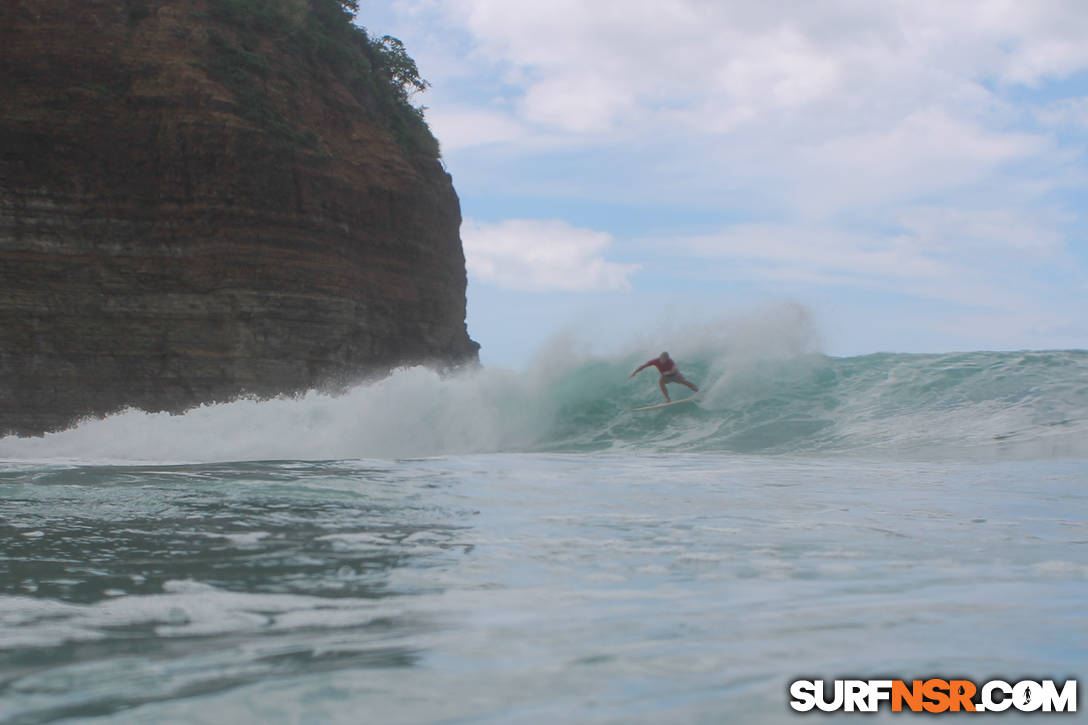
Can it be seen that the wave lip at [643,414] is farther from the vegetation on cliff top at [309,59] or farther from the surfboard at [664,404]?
the vegetation on cliff top at [309,59]

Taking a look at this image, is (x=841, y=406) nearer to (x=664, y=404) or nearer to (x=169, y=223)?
(x=664, y=404)

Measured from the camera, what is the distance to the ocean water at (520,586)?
242 centimetres

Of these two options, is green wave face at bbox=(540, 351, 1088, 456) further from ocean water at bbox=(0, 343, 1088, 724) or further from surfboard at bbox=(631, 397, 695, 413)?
ocean water at bbox=(0, 343, 1088, 724)

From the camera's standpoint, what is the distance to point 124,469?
9.28 meters

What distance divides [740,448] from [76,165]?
48.2 feet

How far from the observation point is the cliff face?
1852 cm

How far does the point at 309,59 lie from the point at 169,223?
661 cm

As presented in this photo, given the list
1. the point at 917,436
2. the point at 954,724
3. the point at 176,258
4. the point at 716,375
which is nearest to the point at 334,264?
the point at 176,258

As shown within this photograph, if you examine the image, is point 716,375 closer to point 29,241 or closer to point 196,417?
point 196,417

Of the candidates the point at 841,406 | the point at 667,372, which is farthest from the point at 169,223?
the point at 841,406

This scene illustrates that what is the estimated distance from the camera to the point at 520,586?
12.1 ft

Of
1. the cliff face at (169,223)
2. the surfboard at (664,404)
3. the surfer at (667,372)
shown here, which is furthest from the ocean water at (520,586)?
the cliff face at (169,223)

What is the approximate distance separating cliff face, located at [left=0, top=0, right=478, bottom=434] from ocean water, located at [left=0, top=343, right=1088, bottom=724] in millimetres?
9720

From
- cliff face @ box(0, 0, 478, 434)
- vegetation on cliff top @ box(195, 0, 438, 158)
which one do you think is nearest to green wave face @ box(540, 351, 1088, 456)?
cliff face @ box(0, 0, 478, 434)
